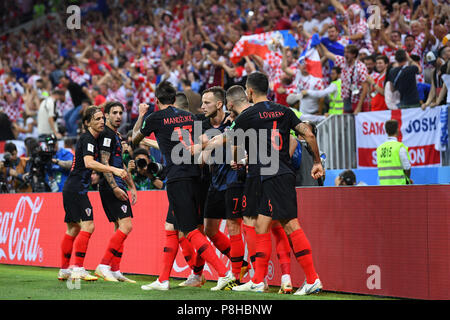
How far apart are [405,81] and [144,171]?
5.28 m

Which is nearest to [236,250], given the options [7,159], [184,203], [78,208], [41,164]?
[184,203]

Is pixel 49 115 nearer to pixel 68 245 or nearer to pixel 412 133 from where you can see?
pixel 68 245

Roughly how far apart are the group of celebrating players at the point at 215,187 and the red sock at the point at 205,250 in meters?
0.01

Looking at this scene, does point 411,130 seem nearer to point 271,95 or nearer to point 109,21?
point 271,95

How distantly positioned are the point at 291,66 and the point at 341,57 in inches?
54.1

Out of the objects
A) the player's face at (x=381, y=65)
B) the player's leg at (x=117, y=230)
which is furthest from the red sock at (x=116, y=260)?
the player's face at (x=381, y=65)

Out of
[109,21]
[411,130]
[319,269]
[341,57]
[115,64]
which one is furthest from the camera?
[109,21]

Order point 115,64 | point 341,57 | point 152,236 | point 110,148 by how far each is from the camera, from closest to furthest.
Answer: point 110,148 < point 152,236 < point 341,57 < point 115,64

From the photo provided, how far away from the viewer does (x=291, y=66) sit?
1631 centimetres

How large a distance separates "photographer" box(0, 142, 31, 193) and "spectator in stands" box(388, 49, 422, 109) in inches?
319

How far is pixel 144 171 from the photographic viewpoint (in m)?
10.9

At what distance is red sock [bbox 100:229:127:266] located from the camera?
31.3ft
